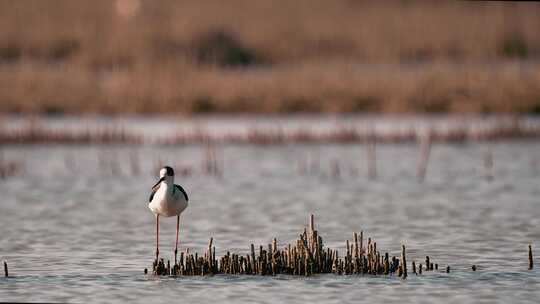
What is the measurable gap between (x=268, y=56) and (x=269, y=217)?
22.8 metres

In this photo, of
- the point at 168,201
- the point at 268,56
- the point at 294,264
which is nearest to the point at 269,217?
the point at 168,201

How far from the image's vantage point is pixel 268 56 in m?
40.3

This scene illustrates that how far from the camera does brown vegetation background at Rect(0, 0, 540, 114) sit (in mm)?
32844

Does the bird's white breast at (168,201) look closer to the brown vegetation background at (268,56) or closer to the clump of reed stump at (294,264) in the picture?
the clump of reed stump at (294,264)

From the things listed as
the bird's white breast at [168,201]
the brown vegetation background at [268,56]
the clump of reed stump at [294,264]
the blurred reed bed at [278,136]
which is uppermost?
the brown vegetation background at [268,56]

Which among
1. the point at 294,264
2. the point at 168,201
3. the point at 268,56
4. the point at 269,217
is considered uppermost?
the point at 268,56

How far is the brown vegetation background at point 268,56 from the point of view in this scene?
32.8m

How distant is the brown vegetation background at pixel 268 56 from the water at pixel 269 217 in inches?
231

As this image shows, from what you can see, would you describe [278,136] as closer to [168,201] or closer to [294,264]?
[168,201]

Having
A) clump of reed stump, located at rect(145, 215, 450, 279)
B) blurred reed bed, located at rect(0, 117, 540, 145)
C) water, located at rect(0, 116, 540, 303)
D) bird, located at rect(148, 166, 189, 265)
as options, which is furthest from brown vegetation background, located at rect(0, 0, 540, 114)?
clump of reed stump, located at rect(145, 215, 450, 279)

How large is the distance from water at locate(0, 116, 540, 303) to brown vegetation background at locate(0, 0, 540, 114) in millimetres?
5864

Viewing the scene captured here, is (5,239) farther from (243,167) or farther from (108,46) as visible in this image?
(108,46)

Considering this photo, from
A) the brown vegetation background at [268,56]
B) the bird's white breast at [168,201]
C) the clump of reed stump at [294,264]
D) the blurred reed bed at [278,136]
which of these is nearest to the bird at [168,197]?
the bird's white breast at [168,201]

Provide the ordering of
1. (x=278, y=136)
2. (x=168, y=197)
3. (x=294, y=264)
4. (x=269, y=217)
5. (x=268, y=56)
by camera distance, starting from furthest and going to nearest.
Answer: (x=268, y=56)
(x=278, y=136)
(x=269, y=217)
(x=168, y=197)
(x=294, y=264)
